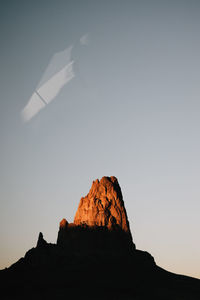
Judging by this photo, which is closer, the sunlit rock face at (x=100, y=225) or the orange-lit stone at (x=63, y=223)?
the sunlit rock face at (x=100, y=225)

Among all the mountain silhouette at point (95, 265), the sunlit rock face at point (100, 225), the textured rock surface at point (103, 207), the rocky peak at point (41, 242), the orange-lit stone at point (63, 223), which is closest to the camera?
the mountain silhouette at point (95, 265)

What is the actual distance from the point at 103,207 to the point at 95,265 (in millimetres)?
27989

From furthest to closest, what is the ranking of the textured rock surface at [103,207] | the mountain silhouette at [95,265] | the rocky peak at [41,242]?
1. the textured rock surface at [103,207]
2. the rocky peak at [41,242]
3. the mountain silhouette at [95,265]

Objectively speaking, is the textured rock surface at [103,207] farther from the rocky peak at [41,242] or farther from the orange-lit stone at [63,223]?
the rocky peak at [41,242]

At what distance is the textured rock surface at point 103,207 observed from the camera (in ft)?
335

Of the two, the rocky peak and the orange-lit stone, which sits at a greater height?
the orange-lit stone

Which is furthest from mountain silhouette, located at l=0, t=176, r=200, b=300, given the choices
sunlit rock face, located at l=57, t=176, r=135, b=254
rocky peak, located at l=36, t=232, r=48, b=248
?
rocky peak, located at l=36, t=232, r=48, b=248

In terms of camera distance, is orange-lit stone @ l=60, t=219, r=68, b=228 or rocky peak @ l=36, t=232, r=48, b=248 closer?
rocky peak @ l=36, t=232, r=48, b=248

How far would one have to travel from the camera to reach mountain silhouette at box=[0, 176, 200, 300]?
65938 millimetres

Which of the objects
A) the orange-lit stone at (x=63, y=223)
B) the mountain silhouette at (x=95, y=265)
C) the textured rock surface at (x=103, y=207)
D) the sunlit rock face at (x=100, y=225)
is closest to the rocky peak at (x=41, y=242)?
the mountain silhouette at (x=95, y=265)

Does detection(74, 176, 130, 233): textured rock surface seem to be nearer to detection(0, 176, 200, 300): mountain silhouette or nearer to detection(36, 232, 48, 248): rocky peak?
detection(0, 176, 200, 300): mountain silhouette

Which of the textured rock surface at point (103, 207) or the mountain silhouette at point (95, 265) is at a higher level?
the textured rock surface at point (103, 207)

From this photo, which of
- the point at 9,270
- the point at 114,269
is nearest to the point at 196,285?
the point at 114,269

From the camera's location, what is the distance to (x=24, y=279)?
71.3 metres
